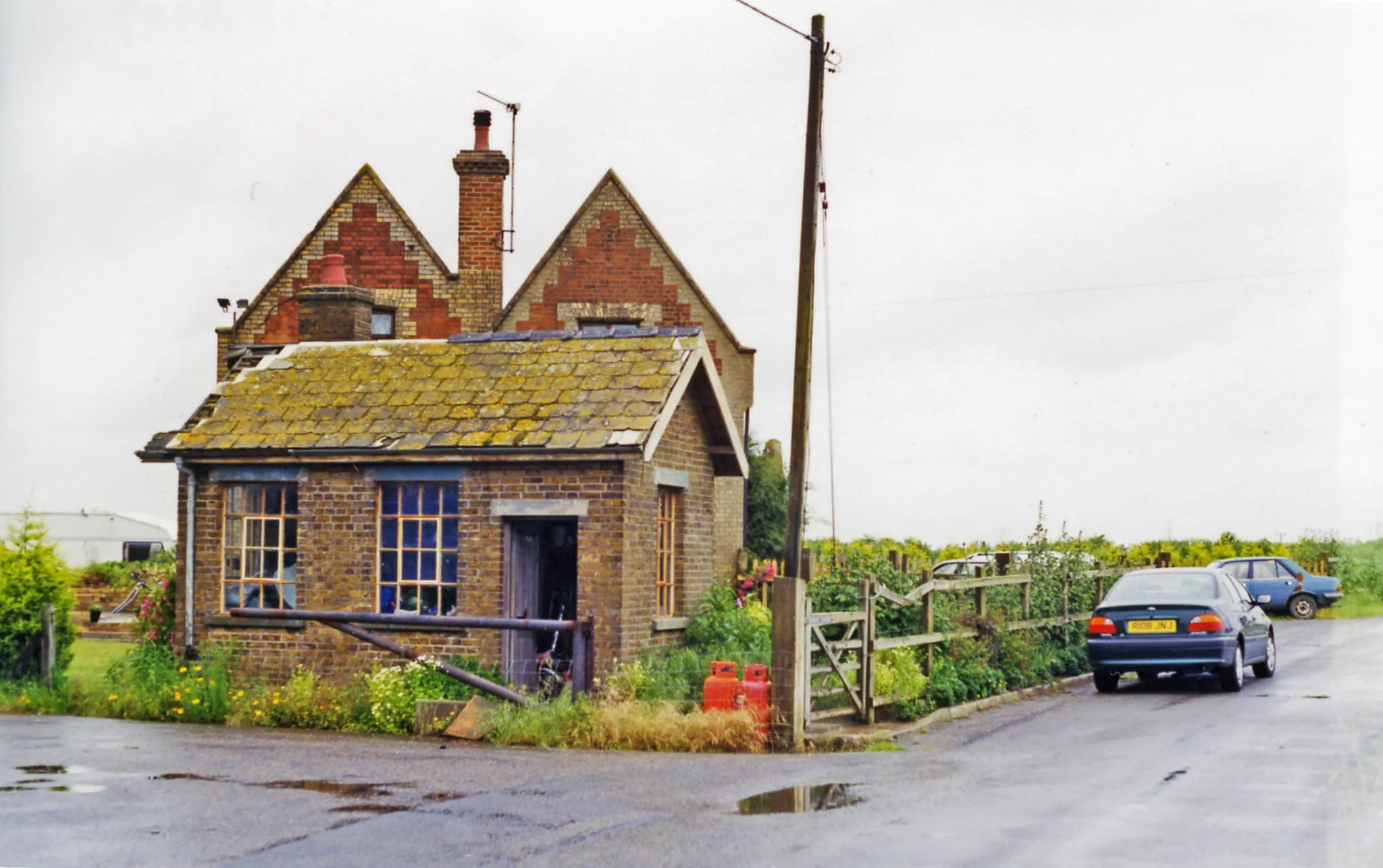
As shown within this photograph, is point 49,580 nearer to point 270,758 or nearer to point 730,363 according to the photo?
point 270,758

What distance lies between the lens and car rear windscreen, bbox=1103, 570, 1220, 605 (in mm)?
18391

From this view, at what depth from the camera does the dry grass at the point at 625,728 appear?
14.1 meters

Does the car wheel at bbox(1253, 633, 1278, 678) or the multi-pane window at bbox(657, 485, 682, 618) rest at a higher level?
the multi-pane window at bbox(657, 485, 682, 618)

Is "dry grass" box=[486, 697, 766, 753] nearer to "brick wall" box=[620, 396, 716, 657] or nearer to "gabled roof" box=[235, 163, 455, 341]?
"brick wall" box=[620, 396, 716, 657]

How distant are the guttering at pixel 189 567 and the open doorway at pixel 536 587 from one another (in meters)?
4.27

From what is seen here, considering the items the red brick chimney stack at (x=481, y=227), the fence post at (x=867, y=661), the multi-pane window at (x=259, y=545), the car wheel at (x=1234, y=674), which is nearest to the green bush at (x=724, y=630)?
the fence post at (x=867, y=661)

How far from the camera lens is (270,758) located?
44.5ft

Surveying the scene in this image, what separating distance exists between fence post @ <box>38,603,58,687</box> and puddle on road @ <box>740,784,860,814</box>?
1159 cm

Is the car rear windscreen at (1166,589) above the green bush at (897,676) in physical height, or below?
above

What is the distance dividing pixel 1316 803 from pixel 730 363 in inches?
796

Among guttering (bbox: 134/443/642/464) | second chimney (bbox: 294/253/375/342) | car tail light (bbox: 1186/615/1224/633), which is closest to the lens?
guttering (bbox: 134/443/642/464)

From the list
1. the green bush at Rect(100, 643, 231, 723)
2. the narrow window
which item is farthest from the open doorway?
the narrow window

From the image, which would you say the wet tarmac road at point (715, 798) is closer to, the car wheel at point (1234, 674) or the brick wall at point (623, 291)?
the car wheel at point (1234, 674)

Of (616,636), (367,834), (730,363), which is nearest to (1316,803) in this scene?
(367,834)
